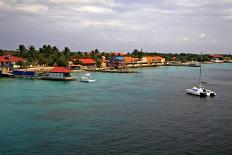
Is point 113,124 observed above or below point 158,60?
below

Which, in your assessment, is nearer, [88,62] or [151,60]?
[88,62]

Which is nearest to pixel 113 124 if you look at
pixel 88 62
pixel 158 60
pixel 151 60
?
pixel 88 62

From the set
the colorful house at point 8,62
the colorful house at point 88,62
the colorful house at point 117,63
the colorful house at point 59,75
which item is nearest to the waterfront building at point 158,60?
the colorful house at point 117,63

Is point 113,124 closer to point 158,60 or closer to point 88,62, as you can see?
point 88,62

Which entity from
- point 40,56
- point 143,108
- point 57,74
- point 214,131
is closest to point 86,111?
point 143,108

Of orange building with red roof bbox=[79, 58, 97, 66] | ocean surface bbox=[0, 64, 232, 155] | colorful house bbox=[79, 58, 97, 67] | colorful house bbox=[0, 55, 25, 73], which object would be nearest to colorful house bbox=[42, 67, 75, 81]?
colorful house bbox=[0, 55, 25, 73]

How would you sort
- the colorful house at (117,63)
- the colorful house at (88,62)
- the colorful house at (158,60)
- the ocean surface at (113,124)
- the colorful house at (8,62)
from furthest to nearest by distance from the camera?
the colorful house at (158,60) → the colorful house at (117,63) → the colorful house at (88,62) → the colorful house at (8,62) → the ocean surface at (113,124)

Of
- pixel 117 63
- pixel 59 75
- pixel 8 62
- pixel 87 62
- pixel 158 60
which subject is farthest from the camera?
pixel 158 60

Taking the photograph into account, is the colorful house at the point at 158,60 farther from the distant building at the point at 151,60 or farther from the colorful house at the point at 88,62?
the colorful house at the point at 88,62

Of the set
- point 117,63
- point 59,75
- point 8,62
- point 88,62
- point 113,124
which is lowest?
point 113,124

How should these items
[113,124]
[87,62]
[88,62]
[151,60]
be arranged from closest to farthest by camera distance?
[113,124], [87,62], [88,62], [151,60]
